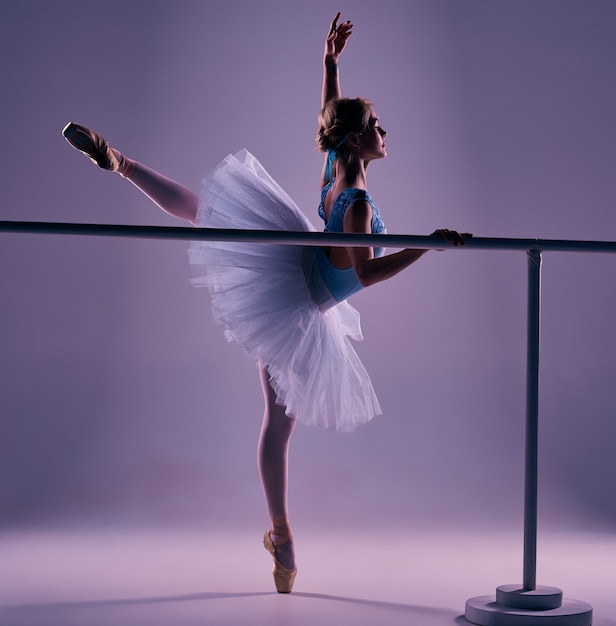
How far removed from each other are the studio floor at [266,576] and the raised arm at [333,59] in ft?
4.70

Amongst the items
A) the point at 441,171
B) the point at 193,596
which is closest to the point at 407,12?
the point at 441,171

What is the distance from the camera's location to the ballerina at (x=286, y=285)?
8.08 ft

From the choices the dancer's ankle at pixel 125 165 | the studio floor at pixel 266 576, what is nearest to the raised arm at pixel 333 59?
the dancer's ankle at pixel 125 165

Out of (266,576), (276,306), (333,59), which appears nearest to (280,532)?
(266,576)

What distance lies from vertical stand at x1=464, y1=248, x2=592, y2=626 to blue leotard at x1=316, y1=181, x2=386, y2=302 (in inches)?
17.5

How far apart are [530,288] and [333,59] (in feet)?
3.68

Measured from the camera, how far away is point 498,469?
3.57 meters

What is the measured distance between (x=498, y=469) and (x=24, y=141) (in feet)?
7.39

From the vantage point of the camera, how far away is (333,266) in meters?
2.54

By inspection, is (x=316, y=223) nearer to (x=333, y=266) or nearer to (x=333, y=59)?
(x=333, y=59)

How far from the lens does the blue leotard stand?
246 cm

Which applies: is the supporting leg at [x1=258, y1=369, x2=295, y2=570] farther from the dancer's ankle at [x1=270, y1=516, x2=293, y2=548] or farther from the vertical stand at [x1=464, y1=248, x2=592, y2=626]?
the vertical stand at [x1=464, y1=248, x2=592, y2=626]

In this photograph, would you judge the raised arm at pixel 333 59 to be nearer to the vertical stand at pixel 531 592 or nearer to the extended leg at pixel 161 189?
the extended leg at pixel 161 189

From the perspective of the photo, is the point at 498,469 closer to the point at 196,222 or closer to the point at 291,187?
the point at 291,187
